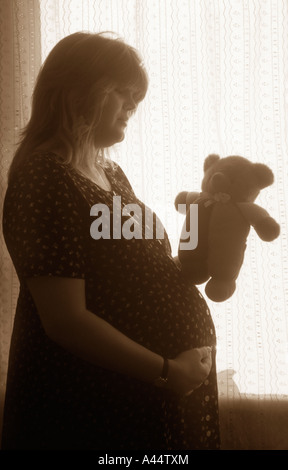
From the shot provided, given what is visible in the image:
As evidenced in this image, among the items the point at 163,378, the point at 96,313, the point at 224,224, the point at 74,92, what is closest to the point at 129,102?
the point at 74,92

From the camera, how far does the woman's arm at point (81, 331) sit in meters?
0.72

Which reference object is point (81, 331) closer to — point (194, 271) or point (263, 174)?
point (194, 271)

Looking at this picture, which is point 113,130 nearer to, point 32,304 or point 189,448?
point 32,304

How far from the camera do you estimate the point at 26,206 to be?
0.74 metres

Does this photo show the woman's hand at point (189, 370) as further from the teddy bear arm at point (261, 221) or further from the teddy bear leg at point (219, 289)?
the teddy bear arm at point (261, 221)

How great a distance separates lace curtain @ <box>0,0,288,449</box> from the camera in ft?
4.35

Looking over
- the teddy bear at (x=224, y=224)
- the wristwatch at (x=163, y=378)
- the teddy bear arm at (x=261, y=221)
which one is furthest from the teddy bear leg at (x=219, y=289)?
the wristwatch at (x=163, y=378)

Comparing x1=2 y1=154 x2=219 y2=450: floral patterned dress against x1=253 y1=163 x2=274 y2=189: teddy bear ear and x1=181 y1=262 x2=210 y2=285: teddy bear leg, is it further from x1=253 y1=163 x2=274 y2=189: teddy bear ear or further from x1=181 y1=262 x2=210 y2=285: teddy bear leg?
x1=253 y1=163 x2=274 y2=189: teddy bear ear

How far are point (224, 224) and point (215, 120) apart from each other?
0.52 m

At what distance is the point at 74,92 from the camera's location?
86cm

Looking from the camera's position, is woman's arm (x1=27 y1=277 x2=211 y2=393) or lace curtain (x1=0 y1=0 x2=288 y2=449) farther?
lace curtain (x1=0 y1=0 x2=288 y2=449)

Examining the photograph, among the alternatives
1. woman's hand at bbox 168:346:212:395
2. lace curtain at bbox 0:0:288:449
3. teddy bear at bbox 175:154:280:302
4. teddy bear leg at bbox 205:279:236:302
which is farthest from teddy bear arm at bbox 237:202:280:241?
lace curtain at bbox 0:0:288:449

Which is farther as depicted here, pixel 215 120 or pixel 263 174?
pixel 215 120

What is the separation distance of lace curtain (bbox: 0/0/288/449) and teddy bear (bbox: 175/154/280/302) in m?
0.36
